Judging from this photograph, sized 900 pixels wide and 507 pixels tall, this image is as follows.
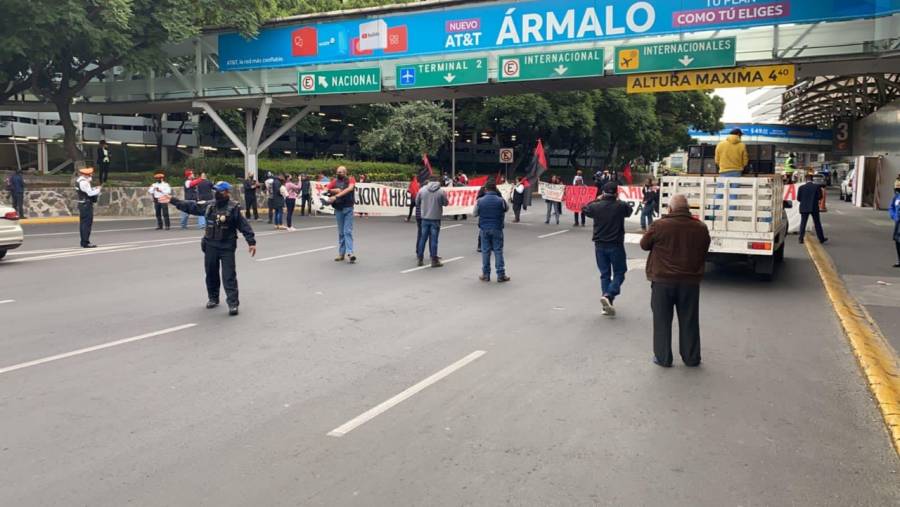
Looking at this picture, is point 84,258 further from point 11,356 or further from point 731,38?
point 731,38

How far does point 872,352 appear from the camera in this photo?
7676 millimetres

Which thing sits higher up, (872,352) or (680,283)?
(680,283)

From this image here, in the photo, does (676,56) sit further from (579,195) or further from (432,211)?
(432,211)

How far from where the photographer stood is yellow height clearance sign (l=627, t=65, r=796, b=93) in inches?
809

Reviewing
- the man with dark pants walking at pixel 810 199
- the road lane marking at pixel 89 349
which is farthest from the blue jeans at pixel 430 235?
the man with dark pants walking at pixel 810 199

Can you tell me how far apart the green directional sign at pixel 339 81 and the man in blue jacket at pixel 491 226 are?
15.3 m

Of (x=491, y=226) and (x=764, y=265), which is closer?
(x=491, y=226)

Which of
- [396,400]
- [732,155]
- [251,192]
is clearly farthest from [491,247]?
[251,192]

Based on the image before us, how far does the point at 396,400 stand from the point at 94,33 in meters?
22.8

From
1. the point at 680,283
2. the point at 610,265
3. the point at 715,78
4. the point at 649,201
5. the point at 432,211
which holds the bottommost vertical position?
the point at 610,265

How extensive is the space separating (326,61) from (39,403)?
78.5ft

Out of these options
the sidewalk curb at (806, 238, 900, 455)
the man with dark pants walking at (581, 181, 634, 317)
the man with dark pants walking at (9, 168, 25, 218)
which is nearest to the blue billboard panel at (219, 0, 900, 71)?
the man with dark pants walking at (9, 168, 25, 218)

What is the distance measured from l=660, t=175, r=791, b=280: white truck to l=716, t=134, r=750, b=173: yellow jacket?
1154 millimetres

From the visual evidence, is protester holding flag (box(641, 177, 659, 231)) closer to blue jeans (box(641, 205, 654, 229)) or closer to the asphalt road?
blue jeans (box(641, 205, 654, 229))
